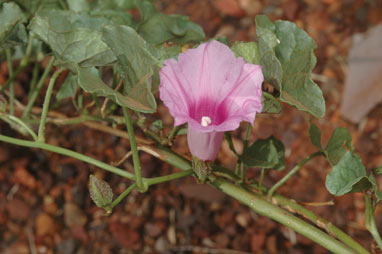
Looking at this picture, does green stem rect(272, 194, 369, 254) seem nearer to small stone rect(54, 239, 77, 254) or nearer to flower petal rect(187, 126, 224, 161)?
flower petal rect(187, 126, 224, 161)

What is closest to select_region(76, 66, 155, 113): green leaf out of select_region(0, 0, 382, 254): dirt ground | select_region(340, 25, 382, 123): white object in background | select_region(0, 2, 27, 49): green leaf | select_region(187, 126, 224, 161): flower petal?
select_region(187, 126, 224, 161): flower petal

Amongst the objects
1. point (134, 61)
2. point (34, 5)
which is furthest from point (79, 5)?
point (134, 61)

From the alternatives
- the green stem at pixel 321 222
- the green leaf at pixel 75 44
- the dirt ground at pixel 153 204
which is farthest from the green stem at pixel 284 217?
the dirt ground at pixel 153 204

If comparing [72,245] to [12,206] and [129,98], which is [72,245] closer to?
[12,206]

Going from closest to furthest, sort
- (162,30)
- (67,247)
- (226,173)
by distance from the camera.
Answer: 1. (226,173)
2. (162,30)
3. (67,247)

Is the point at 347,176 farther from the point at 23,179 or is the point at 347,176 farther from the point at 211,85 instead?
the point at 23,179

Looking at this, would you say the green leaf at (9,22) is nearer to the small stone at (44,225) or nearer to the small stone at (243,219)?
the small stone at (44,225)
